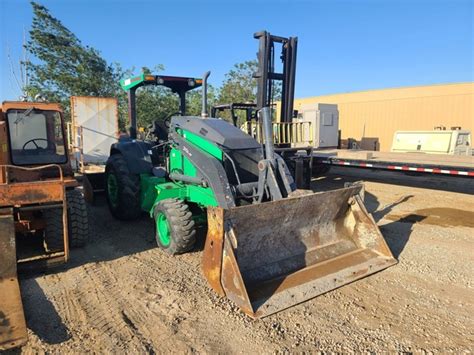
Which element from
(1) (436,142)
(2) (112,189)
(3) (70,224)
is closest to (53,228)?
(3) (70,224)

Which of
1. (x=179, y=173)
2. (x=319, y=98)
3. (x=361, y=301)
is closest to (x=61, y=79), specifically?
(x=319, y=98)

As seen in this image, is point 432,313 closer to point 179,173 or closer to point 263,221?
point 263,221

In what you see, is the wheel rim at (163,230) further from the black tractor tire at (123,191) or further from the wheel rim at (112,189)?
the wheel rim at (112,189)

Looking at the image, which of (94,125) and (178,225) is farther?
(94,125)

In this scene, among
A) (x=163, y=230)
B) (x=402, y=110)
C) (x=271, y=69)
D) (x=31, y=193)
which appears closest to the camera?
(x=31, y=193)

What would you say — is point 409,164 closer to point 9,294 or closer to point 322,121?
point 322,121

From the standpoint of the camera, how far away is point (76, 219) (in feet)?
15.5

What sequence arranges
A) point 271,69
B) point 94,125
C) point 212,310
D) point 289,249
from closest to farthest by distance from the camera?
point 212,310
point 289,249
point 271,69
point 94,125

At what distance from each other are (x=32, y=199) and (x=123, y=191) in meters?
1.95

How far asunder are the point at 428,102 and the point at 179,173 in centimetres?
1703

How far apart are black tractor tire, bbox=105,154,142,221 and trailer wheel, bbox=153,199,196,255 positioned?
1155mm

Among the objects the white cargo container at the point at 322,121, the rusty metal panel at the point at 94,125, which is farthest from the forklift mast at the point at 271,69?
the rusty metal panel at the point at 94,125

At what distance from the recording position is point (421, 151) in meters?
12.1

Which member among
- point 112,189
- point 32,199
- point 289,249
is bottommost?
point 289,249
